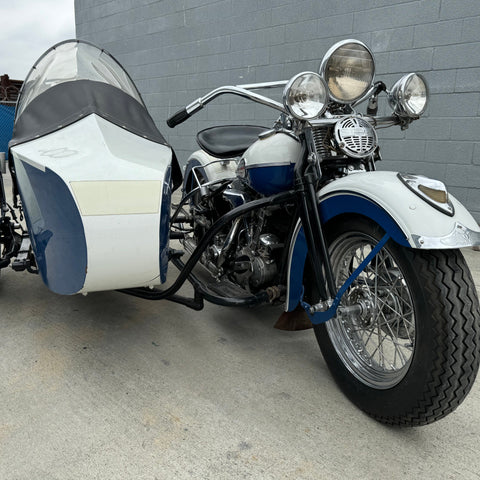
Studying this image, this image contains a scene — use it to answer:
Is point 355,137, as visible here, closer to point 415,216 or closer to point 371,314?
point 415,216

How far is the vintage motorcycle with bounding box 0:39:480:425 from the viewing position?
1555 millimetres

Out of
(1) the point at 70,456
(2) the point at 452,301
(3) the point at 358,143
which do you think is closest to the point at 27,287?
(1) the point at 70,456

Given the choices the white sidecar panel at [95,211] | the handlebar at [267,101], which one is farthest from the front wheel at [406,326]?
the white sidecar panel at [95,211]

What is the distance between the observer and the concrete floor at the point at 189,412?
1.58m

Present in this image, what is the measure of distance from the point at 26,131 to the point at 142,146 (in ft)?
2.21

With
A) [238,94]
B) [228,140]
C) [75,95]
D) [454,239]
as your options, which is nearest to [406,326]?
[454,239]

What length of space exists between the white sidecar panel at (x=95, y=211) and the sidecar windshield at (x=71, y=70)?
0.78 m

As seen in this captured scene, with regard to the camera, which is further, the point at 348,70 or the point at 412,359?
the point at 348,70

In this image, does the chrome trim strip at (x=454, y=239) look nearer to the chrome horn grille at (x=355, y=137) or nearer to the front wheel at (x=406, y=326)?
the front wheel at (x=406, y=326)

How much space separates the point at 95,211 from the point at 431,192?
1310 millimetres

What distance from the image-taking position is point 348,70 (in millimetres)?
1914

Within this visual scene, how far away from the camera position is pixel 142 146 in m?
2.30

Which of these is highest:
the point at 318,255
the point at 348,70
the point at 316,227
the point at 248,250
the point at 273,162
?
the point at 348,70

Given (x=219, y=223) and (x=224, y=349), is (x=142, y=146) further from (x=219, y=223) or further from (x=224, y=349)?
(x=224, y=349)
